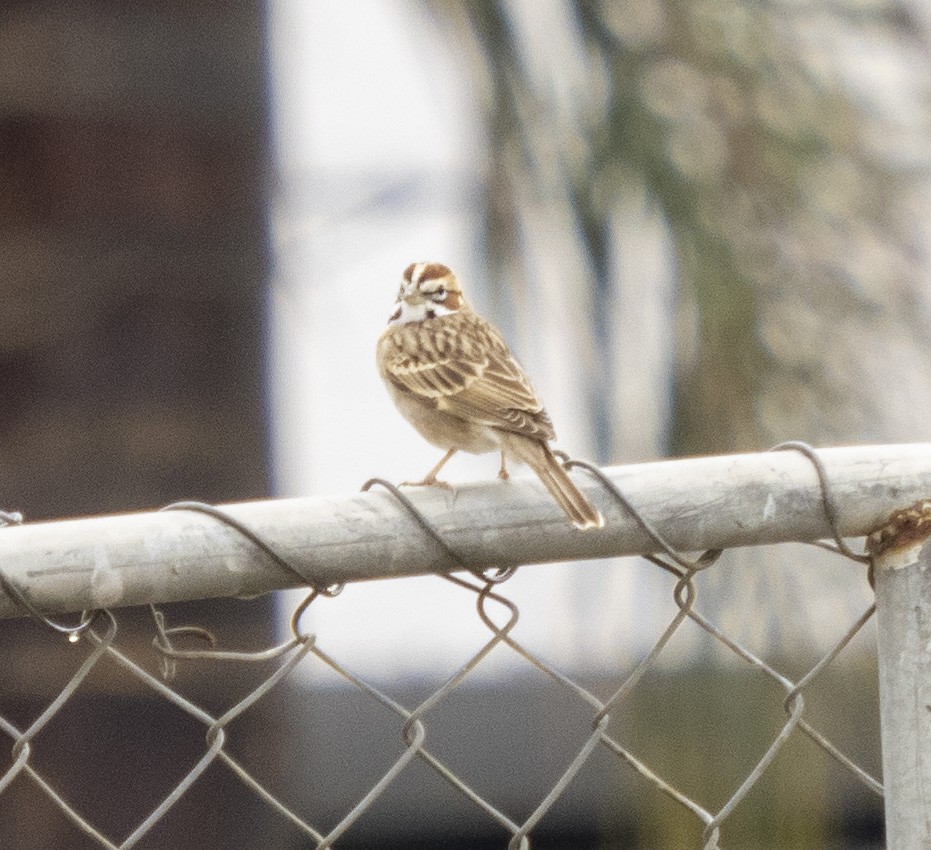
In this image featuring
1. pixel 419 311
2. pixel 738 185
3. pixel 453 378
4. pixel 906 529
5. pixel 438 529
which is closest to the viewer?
pixel 438 529

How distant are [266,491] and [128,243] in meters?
0.58

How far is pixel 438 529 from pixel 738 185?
166cm

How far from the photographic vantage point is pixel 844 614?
2.87 m

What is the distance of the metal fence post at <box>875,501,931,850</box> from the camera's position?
173 centimetres

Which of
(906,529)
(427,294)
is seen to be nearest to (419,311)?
(427,294)

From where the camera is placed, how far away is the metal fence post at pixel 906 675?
1731 mm

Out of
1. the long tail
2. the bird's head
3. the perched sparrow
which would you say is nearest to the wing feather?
the perched sparrow

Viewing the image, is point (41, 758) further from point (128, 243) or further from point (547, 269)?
point (547, 269)

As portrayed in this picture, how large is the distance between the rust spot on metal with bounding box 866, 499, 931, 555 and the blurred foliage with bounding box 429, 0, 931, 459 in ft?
3.90

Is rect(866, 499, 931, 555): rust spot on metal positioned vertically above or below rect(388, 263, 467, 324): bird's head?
above

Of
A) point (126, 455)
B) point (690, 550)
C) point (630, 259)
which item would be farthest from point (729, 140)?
point (690, 550)

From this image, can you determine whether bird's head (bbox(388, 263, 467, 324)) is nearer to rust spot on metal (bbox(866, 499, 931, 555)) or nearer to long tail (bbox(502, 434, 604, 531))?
long tail (bbox(502, 434, 604, 531))

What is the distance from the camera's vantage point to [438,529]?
5.47 feet

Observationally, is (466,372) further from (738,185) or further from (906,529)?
(906,529)
